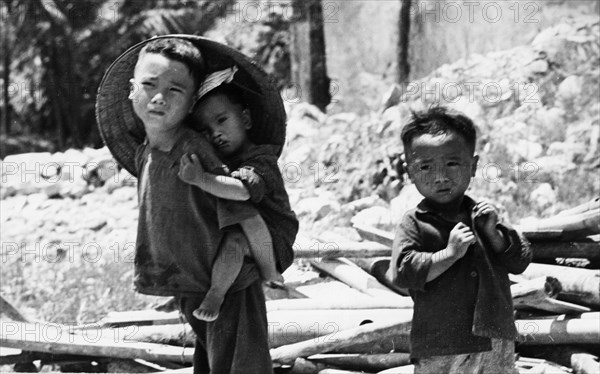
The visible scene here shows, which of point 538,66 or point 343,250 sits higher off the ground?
point 538,66

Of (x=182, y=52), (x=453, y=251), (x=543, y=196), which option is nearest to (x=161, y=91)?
(x=182, y=52)

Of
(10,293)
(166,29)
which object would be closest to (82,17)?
(166,29)

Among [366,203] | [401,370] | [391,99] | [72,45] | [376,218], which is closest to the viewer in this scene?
[401,370]

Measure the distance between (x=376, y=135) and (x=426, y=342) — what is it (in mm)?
6831

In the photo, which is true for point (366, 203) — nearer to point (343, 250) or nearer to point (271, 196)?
point (343, 250)

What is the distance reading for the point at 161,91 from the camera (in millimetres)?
4133

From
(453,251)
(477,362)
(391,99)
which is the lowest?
(477,362)

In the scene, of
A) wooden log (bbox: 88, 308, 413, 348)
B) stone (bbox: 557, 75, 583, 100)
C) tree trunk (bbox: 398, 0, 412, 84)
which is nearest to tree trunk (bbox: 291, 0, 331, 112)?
tree trunk (bbox: 398, 0, 412, 84)

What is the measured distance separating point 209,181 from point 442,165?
95 centimetres

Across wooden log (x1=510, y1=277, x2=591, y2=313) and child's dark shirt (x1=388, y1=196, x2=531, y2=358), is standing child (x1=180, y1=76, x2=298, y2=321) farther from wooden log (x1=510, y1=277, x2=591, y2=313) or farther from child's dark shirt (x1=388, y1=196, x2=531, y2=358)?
wooden log (x1=510, y1=277, x2=591, y2=313)

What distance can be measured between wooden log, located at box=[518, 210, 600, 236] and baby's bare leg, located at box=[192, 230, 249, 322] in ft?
8.17

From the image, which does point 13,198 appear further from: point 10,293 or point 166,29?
point 166,29

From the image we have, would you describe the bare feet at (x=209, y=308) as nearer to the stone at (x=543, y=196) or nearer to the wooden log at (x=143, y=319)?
the wooden log at (x=143, y=319)

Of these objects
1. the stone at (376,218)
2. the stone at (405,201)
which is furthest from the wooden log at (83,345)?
the stone at (405,201)
